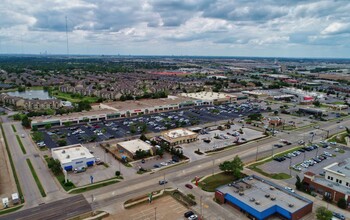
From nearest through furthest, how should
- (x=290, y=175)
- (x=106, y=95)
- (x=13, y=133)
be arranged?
(x=290, y=175) → (x=13, y=133) → (x=106, y=95)

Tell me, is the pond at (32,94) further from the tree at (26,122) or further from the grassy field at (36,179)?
the grassy field at (36,179)

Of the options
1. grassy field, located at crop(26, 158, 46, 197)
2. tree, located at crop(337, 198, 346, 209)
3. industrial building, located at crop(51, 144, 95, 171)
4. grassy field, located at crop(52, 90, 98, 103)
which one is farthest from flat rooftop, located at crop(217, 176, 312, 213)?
grassy field, located at crop(52, 90, 98, 103)

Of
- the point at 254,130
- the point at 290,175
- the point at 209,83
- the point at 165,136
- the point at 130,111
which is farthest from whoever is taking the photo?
the point at 209,83

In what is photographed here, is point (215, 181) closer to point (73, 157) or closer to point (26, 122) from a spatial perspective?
point (73, 157)

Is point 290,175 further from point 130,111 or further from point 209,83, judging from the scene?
point 209,83

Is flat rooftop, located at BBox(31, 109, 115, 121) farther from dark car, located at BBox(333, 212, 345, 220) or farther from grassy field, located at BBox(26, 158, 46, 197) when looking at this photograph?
dark car, located at BBox(333, 212, 345, 220)

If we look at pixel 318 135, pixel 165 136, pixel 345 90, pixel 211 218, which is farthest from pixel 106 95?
pixel 345 90
